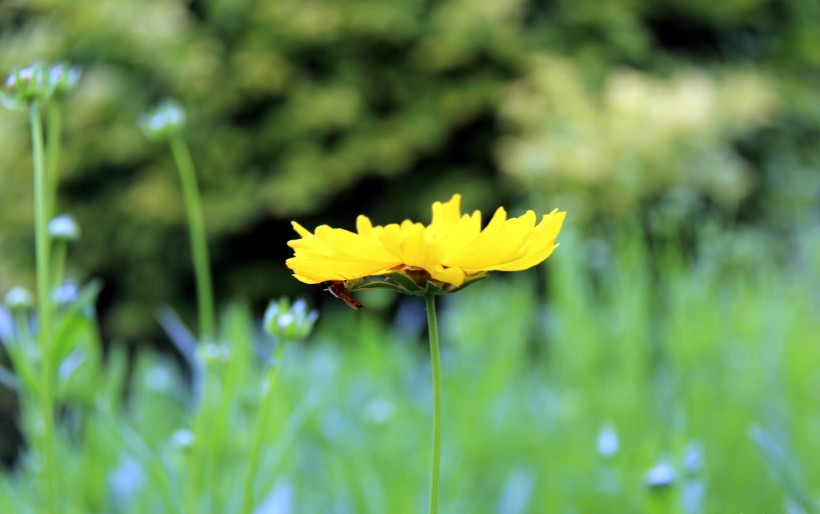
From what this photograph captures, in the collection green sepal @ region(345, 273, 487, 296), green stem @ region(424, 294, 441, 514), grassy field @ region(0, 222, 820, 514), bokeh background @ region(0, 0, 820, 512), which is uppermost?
bokeh background @ region(0, 0, 820, 512)

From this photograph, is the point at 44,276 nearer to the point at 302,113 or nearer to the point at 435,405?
the point at 435,405

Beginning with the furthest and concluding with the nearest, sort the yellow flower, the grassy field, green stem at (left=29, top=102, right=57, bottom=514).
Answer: the grassy field
green stem at (left=29, top=102, right=57, bottom=514)
the yellow flower

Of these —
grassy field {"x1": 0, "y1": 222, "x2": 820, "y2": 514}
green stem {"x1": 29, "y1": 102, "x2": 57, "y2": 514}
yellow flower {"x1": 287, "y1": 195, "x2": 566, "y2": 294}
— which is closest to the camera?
yellow flower {"x1": 287, "y1": 195, "x2": 566, "y2": 294}

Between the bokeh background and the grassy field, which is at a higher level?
the bokeh background

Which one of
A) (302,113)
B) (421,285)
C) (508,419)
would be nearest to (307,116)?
(302,113)

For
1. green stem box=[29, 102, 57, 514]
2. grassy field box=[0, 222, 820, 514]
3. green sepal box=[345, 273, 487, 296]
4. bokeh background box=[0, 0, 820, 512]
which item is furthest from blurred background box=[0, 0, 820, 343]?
green sepal box=[345, 273, 487, 296]

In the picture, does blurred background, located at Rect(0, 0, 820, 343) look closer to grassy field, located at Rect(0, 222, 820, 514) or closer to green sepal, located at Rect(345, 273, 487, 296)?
grassy field, located at Rect(0, 222, 820, 514)

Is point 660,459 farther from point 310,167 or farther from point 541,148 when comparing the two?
point 310,167
